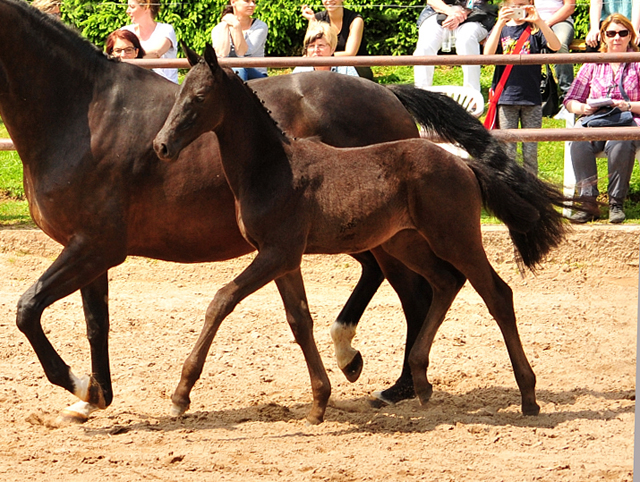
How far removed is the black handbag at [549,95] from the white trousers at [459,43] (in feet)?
1.89

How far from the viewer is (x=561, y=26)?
27.2ft

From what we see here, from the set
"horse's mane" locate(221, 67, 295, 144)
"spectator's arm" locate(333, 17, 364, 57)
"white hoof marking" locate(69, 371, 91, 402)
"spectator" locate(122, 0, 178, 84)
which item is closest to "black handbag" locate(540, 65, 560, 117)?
"spectator's arm" locate(333, 17, 364, 57)

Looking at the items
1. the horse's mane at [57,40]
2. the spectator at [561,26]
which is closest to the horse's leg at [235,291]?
the horse's mane at [57,40]

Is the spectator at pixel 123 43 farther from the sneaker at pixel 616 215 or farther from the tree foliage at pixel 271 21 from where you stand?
the tree foliage at pixel 271 21

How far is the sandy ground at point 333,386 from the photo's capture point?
3.68 m

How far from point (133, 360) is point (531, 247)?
2.38 metres

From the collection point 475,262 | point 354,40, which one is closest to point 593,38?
point 354,40

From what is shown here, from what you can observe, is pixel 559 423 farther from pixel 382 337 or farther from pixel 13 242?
Result: pixel 13 242

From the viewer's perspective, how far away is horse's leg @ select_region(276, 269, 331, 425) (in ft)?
14.2

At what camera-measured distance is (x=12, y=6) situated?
4148 mm

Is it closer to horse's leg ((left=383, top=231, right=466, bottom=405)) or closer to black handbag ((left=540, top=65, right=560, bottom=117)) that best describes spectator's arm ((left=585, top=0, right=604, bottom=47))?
black handbag ((left=540, top=65, right=560, bottom=117))

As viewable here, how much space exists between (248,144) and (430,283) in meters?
Result: 1.18

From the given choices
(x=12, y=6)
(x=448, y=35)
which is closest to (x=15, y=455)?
(x=12, y=6)

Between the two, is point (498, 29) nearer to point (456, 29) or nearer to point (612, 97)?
point (456, 29)
